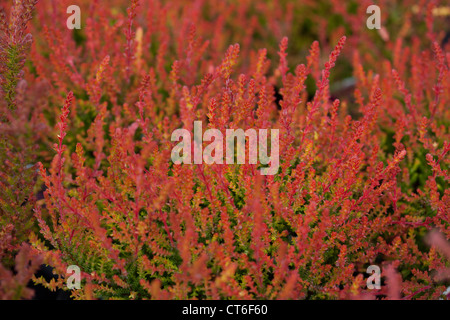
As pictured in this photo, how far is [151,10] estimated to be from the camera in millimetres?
2299

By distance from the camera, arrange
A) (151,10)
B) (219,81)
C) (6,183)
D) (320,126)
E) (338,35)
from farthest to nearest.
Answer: (338,35), (151,10), (219,81), (320,126), (6,183)

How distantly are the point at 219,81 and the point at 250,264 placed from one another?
1.05 metres

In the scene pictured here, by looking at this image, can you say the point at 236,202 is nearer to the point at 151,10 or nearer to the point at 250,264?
the point at 250,264

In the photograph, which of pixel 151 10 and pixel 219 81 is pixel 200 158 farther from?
pixel 151 10
